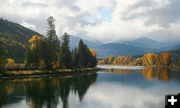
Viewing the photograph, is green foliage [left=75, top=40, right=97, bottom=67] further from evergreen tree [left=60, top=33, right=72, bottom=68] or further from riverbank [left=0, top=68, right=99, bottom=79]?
riverbank [left=0, top=68, right=99, bottom=79]

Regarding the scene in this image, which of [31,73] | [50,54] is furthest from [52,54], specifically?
[31,73]

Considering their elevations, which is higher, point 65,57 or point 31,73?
point 65,57

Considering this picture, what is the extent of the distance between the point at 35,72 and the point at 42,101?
67.9m

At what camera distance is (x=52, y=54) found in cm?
13725

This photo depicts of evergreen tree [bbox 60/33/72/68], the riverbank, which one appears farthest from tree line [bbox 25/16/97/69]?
the riverbank

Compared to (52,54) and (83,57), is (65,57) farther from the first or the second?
(83,57)

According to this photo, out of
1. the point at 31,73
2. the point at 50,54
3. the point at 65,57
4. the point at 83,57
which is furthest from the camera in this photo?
the point at 83,57

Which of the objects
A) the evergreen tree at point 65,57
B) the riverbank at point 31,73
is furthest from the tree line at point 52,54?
the riverbank at point 31,73

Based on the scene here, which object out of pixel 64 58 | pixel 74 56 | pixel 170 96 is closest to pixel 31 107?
pixel 170 96

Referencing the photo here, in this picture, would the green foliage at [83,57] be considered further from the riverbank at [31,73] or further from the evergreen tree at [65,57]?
the riverbank at [31,73]

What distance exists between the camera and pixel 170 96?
819 centimetres

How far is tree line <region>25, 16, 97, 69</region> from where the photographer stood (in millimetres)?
128125

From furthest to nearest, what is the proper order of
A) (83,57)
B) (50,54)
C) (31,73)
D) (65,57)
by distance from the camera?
(83,57)
(65,57)
(50,54)
(31,73)

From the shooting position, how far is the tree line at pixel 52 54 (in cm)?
12812
